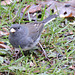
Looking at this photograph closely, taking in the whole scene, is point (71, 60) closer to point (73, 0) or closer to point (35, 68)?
point (35, 68)

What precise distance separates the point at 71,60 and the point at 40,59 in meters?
0.50

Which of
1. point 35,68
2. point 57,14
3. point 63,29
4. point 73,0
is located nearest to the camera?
point 35,68

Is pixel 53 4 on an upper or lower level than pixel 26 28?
upper

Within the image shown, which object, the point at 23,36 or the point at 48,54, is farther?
the point at 48,54

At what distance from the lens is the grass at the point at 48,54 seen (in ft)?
8.28

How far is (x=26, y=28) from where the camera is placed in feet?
9.75

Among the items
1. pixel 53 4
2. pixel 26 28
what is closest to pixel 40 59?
pixel 26 28

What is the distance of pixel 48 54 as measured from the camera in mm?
2924

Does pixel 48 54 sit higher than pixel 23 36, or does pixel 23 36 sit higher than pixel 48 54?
pixel 23 36

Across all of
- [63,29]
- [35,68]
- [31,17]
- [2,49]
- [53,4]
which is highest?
[53,4]

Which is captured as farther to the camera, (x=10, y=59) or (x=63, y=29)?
(x=63, y=29)

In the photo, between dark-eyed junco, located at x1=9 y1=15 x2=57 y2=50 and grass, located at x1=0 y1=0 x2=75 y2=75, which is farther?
dark-eyed junco, located at x1=9 y1=15 x2=57 y2=50

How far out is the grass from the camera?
2523 mm

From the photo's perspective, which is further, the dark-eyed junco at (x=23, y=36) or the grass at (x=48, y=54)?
the dark-eyed junco at (x=23, y=36)
